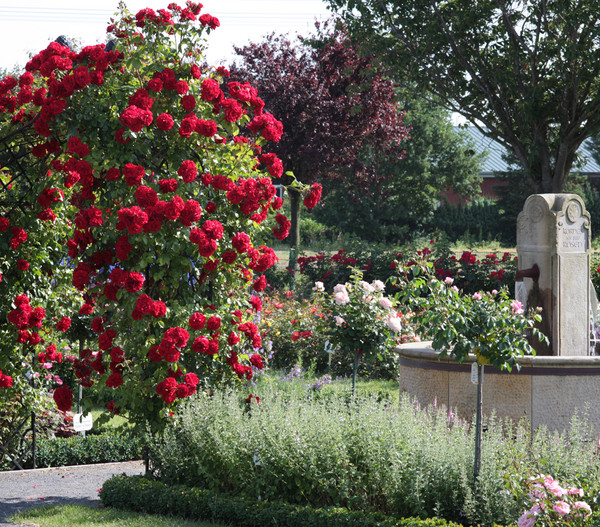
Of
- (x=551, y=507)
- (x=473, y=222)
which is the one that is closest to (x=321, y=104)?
(x=551, y=507)

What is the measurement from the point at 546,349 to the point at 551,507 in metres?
4.09

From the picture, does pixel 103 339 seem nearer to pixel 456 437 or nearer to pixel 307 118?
pixel 456 437

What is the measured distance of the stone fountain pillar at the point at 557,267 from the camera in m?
7.95

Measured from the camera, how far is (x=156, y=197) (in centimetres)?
545

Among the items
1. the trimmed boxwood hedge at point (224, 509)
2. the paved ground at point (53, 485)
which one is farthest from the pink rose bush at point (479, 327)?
the paved ground at point (53, 485)

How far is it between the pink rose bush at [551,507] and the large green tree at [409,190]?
92.1ft

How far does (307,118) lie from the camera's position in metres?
18.5

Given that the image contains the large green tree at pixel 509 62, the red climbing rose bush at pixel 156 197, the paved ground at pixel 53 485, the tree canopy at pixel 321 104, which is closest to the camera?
the red climbing rose bush at pixel 156 197

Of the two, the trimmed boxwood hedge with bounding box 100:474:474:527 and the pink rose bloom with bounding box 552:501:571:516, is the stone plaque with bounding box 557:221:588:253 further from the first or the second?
the pink rose bloom with bounding box 552:501:571:516

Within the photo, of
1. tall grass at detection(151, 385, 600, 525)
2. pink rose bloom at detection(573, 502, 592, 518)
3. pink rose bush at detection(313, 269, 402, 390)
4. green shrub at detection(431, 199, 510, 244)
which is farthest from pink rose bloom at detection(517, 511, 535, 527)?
green shrub at detection(431, 199, 510, 244)

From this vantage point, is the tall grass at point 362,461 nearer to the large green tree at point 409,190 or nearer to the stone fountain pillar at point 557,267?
the stone fountain pillar at point 557,267

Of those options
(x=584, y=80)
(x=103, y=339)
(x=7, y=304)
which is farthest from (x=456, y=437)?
(x=584, y=80)

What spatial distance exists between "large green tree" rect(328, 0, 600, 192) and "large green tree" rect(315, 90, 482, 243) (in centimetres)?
1642

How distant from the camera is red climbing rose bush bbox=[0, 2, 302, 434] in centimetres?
558
